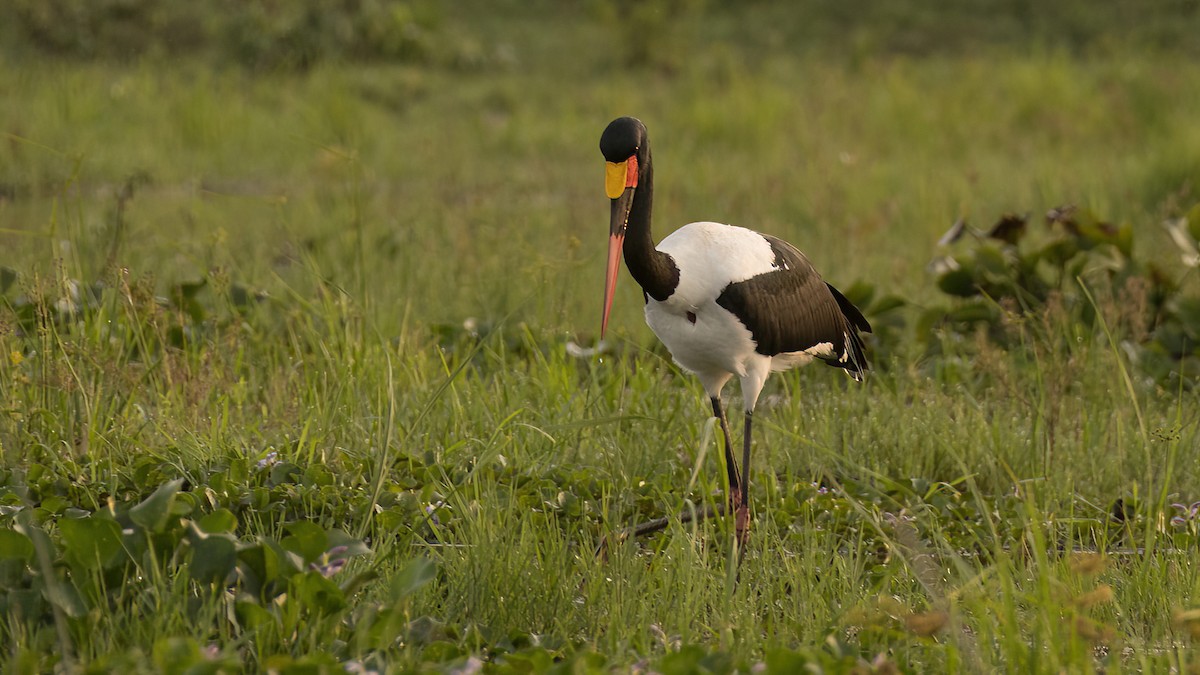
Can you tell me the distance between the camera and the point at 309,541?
244 centimetres

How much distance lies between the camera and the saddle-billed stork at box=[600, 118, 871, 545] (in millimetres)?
2934

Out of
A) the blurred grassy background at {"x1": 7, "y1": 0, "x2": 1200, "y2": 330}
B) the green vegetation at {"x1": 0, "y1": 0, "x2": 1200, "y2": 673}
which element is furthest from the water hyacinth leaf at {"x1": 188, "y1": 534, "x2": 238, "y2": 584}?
the blurred grassy background at {"x1": 7, "y1": 0, "x2": 1200, "y2": 330}

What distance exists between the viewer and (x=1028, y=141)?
30.8 feet

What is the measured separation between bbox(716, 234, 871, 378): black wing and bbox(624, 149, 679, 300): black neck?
161 millimetres

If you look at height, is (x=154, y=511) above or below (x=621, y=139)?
below

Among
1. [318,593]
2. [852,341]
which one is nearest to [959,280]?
[852,341]

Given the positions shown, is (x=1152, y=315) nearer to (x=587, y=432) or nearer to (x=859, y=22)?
(x=587, y=432)

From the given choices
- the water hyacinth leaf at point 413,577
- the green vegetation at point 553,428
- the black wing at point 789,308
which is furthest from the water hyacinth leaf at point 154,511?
the black wing at point 789,308

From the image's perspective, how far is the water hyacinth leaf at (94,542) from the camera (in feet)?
7.83

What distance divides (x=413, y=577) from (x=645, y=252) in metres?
0.90

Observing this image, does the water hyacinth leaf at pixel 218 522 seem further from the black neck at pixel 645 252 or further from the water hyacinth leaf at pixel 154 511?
the black neck at pixel 645 252

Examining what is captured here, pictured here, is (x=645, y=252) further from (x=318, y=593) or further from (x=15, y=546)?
(x=15, y=546)

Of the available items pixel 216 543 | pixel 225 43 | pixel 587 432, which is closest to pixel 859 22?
pixel 225 43

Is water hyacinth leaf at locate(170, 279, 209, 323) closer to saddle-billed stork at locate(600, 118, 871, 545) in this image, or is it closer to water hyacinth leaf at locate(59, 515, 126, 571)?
saddle-billed stork at locate(600, 118, 871, 545)
